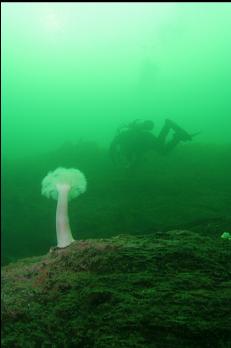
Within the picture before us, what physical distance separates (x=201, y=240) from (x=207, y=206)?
235 inches

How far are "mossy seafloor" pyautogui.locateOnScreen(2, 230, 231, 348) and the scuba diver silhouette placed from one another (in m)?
8.63

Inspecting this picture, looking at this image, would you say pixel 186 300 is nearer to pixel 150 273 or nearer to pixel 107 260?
pixel 150 273

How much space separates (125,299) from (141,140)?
33.3 feet

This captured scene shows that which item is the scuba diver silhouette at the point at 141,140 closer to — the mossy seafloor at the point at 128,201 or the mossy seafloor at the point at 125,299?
the mossy seafloor at the point at 128,201

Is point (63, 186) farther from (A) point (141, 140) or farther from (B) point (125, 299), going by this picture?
(A) point (141, 140)

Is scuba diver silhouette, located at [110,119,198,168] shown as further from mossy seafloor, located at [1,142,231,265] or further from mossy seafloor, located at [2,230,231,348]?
mossy seafloor, located at [2,230,231,348]

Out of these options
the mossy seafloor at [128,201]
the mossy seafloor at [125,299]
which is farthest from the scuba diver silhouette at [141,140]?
the mossy seafloor at [125,299]

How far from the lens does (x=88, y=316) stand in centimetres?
325

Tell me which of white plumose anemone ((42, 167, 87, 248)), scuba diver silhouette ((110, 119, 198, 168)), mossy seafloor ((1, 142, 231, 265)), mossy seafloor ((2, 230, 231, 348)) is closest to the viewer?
mossy seafloor ((2, 230, 231, 348))

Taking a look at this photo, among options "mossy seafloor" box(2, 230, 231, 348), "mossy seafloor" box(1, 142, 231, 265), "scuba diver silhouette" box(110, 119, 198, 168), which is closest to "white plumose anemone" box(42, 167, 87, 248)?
"mossy seafloor" box(1, 142, 231, 265)

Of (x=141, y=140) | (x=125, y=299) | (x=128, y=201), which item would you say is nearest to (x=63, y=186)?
(x=128, y=201)

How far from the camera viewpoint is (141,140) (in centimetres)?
1322

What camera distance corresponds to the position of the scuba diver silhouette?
1293cm

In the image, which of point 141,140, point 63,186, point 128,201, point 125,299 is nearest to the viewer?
point 125,299
